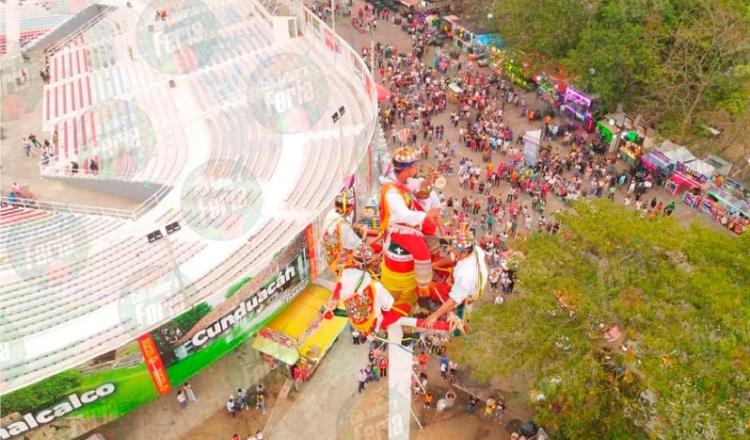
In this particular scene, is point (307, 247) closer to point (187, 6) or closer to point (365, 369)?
point (365, 369)

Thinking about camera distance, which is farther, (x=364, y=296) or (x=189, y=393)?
(x=189, y=393)

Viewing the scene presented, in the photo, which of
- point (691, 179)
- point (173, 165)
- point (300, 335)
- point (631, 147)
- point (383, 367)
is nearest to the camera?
point (300, 335)

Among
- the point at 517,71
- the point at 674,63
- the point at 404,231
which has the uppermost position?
the point at 404,231

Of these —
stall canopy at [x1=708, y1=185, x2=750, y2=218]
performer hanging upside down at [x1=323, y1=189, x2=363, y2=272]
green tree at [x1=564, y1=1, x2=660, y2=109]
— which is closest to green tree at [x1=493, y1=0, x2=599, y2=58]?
green tree at [x1=564, y1=1, x2=660, y2=109]

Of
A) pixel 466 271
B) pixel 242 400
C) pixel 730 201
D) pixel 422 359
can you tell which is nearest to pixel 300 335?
pixel 242 400

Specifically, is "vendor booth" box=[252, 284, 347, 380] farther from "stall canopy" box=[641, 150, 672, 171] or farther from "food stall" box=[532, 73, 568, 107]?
"food stall" box=[532, 73, 568, 107]

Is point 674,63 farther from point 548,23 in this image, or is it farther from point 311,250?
point 311,250

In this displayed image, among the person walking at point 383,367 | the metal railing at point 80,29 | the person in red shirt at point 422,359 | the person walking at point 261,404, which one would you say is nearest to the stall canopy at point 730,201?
the person in red shirt at point 422,359
